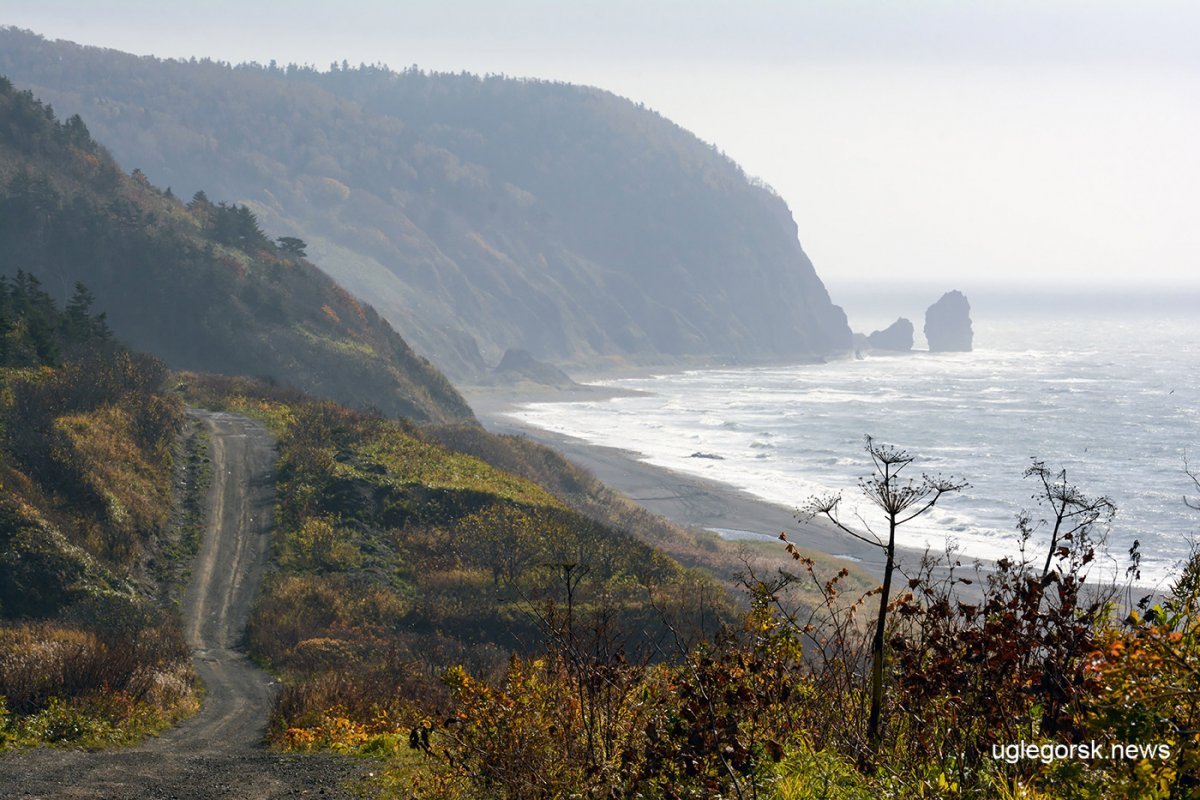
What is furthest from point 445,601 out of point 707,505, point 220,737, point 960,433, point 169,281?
point 960,433

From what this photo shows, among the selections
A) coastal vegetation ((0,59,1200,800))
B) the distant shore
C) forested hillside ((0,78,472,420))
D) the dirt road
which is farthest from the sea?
forested hillside ((0,78,472,420))

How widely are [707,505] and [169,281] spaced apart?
132 ft

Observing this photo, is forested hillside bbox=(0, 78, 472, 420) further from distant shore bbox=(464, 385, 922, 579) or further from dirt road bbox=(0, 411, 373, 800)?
dirt road bbox=(0, 411, 373, 800)

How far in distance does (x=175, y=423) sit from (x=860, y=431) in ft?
213

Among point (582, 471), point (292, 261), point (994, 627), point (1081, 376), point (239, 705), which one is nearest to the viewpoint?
point (994, 627)

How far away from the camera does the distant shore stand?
52656 mm

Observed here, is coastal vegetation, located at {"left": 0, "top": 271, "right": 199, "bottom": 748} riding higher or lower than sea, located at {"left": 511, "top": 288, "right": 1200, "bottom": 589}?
higher

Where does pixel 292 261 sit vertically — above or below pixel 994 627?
above

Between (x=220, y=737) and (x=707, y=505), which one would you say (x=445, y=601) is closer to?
(x=220, y=737)

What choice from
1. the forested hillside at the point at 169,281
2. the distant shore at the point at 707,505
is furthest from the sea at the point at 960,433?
the forested hillside at the point at 169,281

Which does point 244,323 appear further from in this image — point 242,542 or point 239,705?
point 239,705

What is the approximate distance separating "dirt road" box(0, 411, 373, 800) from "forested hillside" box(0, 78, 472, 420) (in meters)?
30.6

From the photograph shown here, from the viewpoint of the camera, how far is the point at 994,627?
537 centimetres

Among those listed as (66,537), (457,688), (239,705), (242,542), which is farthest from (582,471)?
(457,688)
